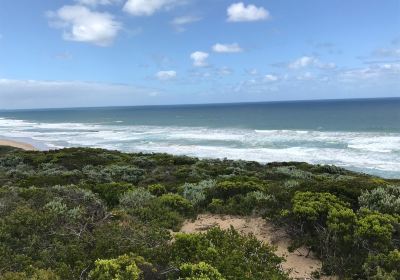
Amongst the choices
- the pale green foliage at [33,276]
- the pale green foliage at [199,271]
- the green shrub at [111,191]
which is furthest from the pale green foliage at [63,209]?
the pale green foliage at [199,271]

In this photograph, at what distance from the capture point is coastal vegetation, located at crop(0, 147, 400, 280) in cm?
486

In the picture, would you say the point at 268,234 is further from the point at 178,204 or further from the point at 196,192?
the point at 196,192

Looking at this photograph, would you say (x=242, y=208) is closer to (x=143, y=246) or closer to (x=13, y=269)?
(x=143, y=246)

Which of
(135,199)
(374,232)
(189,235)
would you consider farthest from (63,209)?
(374,232)

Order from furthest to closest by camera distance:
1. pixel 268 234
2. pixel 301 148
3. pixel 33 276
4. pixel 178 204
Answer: pixel 301 148, pixel 178 204, pixel 268 234, pixel 33 276

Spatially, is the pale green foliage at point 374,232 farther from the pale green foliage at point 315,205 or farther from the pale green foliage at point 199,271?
the pale green foliage at point 199,271

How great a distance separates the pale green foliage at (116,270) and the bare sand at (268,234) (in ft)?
7.39

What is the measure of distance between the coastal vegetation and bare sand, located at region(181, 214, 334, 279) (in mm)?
159

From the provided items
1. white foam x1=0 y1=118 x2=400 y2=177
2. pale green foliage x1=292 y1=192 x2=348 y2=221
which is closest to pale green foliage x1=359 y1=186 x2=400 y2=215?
pale green foliage x1=292 y1=192 x2=348 y2=221

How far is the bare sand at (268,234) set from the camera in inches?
233

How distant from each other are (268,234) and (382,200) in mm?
2451

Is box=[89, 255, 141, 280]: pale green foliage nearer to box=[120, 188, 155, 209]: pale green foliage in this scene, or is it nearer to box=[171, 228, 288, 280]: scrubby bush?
box=[171, 228, 288, 280]: scrubby bush

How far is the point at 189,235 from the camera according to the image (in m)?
5.61

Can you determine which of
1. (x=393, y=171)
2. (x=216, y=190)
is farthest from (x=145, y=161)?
(x=393, y=171)
